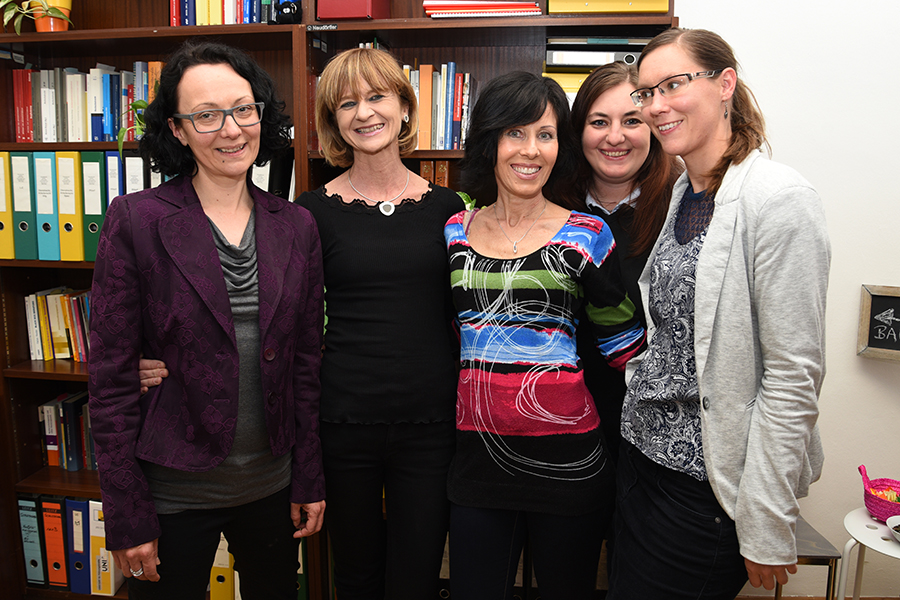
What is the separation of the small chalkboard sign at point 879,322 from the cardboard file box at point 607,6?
130 cm

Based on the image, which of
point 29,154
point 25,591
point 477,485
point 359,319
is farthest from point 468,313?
point 25,591

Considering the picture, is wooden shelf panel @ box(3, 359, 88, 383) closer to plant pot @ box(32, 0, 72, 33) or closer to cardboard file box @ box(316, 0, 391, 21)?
plant pot @ box(32, 0, 72, 33)

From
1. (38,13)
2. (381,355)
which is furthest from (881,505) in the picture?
(38,13)

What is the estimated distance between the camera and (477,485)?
1396 millimetres

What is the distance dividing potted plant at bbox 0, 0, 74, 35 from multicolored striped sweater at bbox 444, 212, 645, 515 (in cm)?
203

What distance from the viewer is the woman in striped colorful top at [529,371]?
1357 millimetres

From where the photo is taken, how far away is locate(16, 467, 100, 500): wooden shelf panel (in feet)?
7.79

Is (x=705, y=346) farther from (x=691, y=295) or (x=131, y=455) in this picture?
(x=131, y=455)

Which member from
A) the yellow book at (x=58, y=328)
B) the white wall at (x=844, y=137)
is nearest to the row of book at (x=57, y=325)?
the yellow book at (x=58, y=328)

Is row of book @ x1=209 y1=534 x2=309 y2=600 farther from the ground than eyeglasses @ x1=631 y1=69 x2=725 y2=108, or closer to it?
closer to it

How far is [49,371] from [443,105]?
1868 mm

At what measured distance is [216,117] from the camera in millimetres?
1319

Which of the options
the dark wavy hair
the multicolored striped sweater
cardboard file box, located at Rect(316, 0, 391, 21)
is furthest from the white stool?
cardboard file box, located at Rect(316, 0, 391, 21)

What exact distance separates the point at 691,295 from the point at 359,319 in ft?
2.57
